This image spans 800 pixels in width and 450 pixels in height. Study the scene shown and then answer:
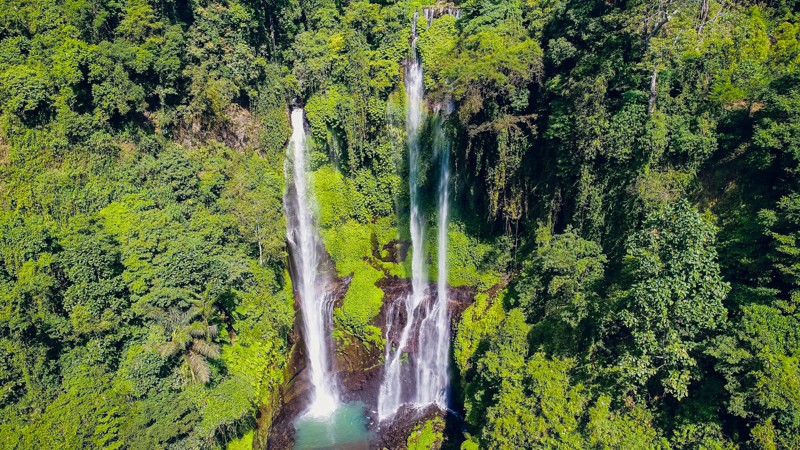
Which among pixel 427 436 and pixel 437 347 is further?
pixel 437 347

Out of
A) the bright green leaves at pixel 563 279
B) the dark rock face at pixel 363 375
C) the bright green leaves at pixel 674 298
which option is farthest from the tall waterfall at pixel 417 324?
the bright green leaves at pixel 674 298

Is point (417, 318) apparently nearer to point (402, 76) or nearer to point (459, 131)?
point (459, 131)

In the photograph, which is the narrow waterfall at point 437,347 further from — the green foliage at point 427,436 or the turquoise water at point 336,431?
the turquoise water at point 336,431

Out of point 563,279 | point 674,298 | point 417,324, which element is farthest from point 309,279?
point 674,298

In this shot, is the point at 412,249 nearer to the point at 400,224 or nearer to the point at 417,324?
the point at 400,224

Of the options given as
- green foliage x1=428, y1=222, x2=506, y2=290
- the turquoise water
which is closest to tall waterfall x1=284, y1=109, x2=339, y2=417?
the turquoise water
